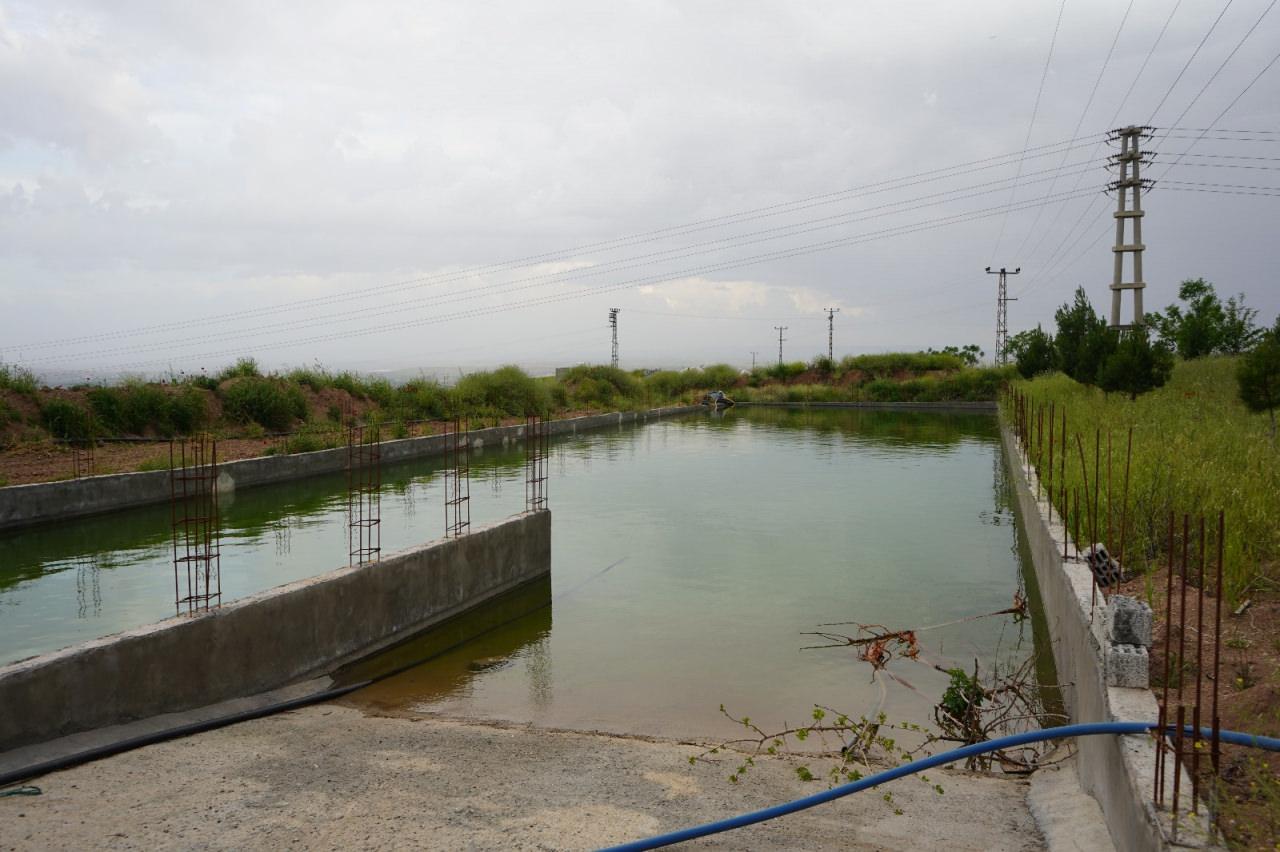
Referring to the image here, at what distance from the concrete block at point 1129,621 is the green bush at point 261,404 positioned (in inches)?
932

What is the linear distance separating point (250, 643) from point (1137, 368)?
61.4ft

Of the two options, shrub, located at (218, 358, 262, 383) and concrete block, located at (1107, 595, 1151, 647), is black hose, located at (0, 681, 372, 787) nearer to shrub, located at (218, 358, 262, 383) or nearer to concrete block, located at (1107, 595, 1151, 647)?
concrete block, located at (1107, 595, 1151, 647)

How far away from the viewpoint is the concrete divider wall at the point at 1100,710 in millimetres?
3164

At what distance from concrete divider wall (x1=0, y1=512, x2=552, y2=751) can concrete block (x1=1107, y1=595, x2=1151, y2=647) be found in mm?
5321

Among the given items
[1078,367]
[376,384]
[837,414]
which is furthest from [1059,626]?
[837,414]

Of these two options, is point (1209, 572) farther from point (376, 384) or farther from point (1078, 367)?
point (376, 384)

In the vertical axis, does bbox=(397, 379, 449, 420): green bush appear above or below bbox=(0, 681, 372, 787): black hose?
above

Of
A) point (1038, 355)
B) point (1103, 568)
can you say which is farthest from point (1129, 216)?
point (1103, 568)

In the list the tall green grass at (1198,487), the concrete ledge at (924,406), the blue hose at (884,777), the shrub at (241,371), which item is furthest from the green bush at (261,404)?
the concrete ledge at (924,406)

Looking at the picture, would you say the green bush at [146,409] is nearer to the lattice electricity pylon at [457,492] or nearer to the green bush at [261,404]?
the green bush at [261,404]

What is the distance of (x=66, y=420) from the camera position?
19672 millimetres

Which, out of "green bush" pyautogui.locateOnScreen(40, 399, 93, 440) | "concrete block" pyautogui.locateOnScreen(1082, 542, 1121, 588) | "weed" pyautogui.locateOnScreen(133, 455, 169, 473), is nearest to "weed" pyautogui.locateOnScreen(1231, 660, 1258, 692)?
"concrete block" pyautogui.locateOnScreen(1082, 542, 1121, 588)

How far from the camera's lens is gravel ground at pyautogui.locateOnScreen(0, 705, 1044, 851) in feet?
13.1

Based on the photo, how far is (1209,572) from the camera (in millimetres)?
5984
